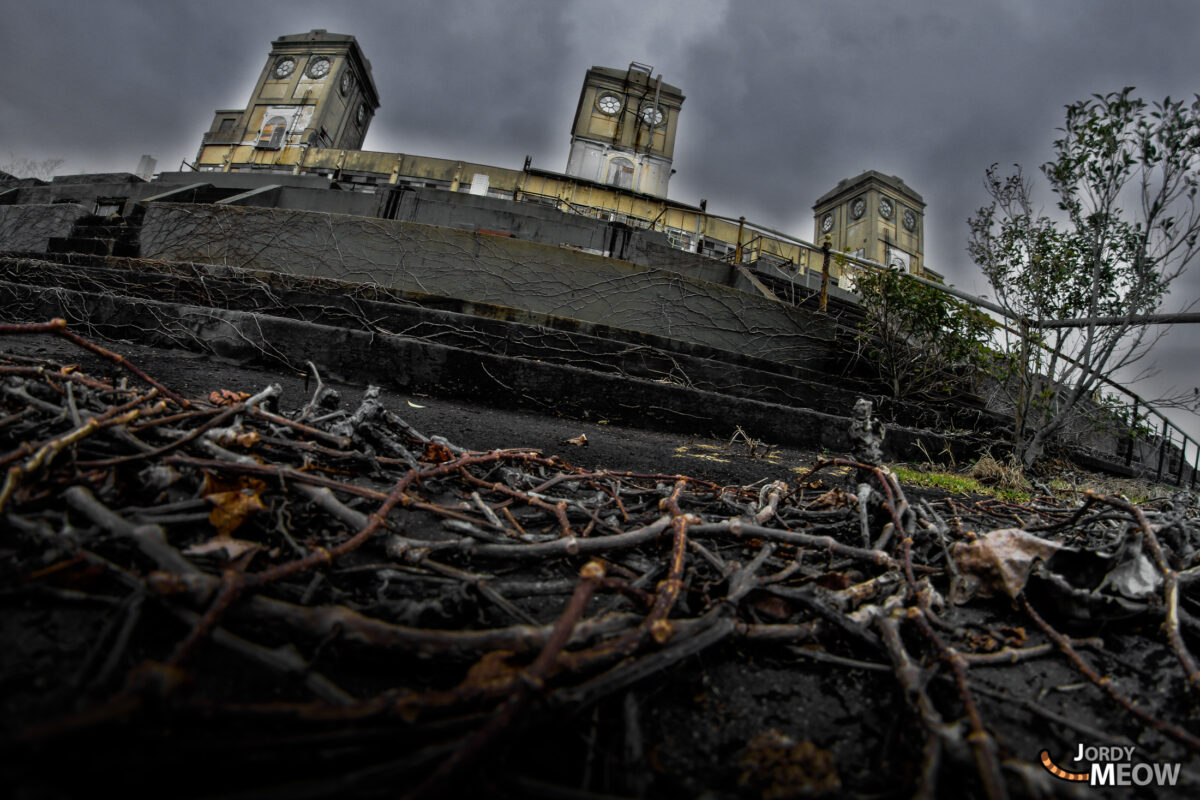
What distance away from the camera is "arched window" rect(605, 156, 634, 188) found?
29.0 metres

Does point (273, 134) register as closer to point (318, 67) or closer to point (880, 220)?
point (318, 67)

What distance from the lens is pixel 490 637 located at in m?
0.73

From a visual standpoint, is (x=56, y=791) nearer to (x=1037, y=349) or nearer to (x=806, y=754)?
(x=806, y=754)

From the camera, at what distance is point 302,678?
2.08 feet

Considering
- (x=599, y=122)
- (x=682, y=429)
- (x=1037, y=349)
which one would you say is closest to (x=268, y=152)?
(x=599, y=122)

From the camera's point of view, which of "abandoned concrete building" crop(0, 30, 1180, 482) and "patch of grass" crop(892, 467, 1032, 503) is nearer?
"patch of grass" crop(892, 467, 1032, 503)

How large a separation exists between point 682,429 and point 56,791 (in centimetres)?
455

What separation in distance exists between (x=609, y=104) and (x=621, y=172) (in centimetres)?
572

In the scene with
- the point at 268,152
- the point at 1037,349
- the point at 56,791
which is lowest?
the point at 56,791

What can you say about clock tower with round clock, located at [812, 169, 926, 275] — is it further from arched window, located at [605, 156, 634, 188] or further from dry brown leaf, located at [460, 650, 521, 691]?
dry brown leaf, located at [460, 650, 521, 691]

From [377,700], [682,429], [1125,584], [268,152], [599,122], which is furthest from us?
[599,122]

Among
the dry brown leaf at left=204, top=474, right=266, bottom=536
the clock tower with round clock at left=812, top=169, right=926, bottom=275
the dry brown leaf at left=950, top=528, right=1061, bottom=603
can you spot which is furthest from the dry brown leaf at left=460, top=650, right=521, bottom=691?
the clock tower with round clock at left=812, top=169, right=926, bottom=275

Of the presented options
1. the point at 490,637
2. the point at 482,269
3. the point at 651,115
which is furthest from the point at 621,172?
the point at 490,637
